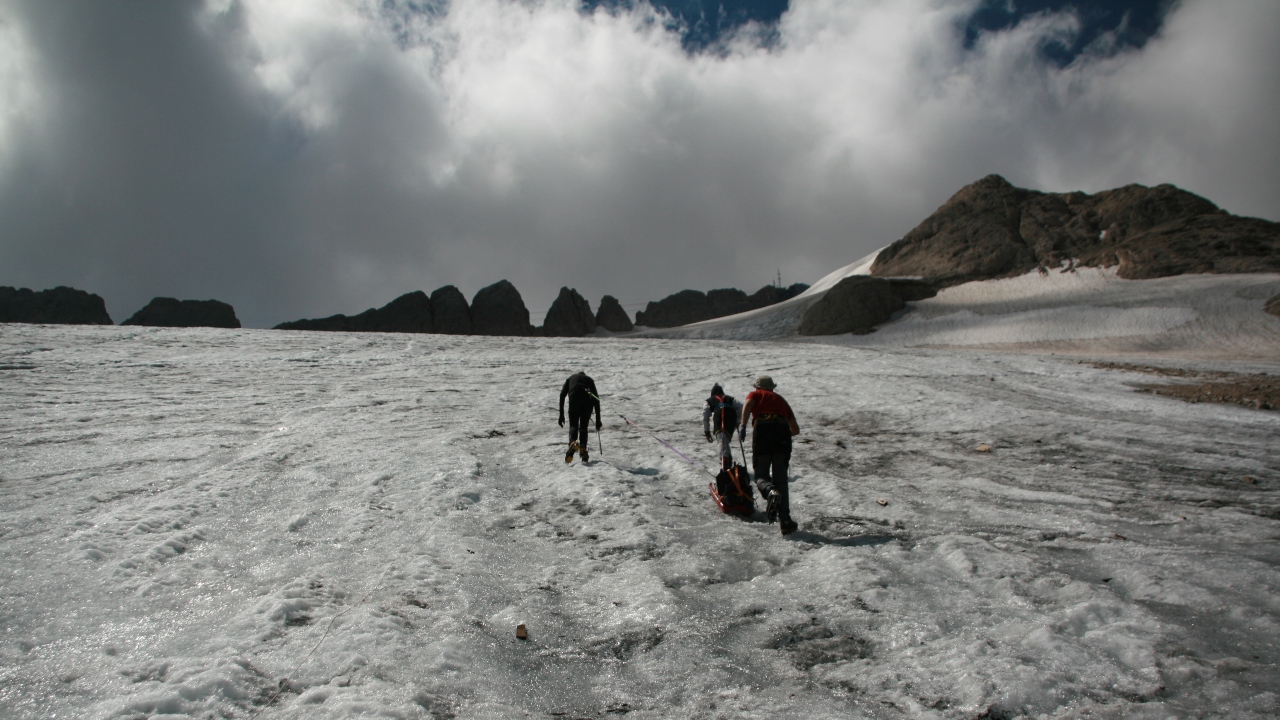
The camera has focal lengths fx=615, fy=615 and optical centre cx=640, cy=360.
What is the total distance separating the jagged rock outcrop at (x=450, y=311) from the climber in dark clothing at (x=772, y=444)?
6441cm

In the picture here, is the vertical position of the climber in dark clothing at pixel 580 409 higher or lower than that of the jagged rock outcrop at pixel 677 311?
lower

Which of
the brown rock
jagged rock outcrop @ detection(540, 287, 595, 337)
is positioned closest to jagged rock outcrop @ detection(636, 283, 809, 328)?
jagged rock outcrop @ detection(540, 287, 595, 337)

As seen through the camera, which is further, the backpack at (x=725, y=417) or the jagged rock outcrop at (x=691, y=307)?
the jagged rock outcrop at (x=691, y=307)

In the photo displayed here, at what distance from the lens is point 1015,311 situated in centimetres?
5197

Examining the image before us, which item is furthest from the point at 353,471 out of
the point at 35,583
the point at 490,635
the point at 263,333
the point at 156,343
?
the point at 263,333

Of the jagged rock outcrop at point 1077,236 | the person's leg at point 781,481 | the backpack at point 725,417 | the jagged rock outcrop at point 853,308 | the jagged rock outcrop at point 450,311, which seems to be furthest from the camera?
the jagged rock outcrop at point 450,311

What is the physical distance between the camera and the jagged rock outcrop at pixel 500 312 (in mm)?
72375

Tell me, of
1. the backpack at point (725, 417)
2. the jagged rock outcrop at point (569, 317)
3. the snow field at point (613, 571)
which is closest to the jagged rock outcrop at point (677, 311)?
the jagged rock outcrop at point (569, 317)

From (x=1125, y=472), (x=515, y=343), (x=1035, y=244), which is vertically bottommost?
(x=1125, y=472)

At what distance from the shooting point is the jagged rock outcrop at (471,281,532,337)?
72.4m

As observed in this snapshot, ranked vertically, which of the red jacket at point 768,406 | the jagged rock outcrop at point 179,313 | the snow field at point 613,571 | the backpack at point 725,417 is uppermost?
the jagged rock outcrop at point 179,313

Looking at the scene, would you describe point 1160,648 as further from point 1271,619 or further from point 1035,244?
point 1035,244

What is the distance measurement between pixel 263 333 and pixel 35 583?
90.2 ft

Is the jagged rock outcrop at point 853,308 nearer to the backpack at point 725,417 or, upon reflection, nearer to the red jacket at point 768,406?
the backpack at point 725,417
